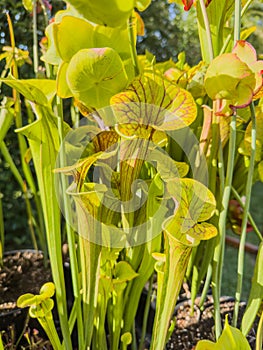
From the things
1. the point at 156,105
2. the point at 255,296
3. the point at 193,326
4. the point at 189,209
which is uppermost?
the point at 156,105

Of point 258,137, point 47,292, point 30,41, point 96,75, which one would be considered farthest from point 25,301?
point 30,41

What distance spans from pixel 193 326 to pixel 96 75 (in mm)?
523

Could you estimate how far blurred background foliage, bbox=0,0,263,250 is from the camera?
1.10m

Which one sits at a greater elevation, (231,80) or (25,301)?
(231,80)

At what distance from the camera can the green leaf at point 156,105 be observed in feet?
1.23

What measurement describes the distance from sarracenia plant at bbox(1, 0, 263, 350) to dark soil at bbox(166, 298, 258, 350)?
0.56 ft

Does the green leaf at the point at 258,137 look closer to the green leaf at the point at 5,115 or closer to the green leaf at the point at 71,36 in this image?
the green leaf at the point at 71,36

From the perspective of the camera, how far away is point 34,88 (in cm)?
40

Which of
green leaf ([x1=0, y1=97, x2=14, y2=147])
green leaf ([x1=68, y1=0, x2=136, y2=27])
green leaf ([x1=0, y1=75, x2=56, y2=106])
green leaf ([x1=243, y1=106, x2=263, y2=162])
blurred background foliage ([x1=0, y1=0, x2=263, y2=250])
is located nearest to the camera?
green leaf ([x1=68, y1=0, x2=136, y2=27])

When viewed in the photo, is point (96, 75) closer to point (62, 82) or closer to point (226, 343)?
point (62, 82)

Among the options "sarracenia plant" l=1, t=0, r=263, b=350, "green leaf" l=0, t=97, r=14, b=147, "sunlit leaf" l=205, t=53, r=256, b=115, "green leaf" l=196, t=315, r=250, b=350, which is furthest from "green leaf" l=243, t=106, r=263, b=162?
"green leaf" l=0, t=97, r=14, b=147

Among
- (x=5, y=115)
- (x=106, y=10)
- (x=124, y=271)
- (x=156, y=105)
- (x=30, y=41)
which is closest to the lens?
(x=106, y=10)


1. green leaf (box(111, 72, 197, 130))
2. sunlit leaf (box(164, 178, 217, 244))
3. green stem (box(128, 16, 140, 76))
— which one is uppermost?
green stem (box(128, 16, 140, 76))

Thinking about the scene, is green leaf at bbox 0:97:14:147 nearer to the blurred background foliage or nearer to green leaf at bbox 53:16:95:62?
the blurred background foliage
